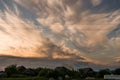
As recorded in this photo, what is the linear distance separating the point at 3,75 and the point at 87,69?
219 ft

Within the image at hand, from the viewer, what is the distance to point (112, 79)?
150 m

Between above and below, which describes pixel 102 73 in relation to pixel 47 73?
above

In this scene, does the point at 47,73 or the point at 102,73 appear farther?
the point at 102,73

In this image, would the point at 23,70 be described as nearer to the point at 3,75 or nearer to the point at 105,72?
the point at 3,75

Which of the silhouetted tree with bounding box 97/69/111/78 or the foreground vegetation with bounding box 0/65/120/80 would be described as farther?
the silhouetted tree with bounding box 97/69/111/78

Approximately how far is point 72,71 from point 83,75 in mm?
8459

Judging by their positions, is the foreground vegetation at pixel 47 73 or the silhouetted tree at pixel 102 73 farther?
the silhouetted tree at pixel 102 73

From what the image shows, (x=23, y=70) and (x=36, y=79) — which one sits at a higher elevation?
(x=23, y=70)

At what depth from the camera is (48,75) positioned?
14362 cm

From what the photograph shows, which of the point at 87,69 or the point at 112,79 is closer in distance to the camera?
the point at 112,79

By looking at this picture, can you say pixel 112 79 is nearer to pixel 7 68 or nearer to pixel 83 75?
pixel 83 75

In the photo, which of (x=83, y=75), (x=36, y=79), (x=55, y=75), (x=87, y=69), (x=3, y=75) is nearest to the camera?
(x=36, y=79)

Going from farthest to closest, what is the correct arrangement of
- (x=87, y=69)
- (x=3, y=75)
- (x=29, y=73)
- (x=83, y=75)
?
(x=87, y=69), (x=83, y=75), (x=29, y=73), (x=3, y=75)

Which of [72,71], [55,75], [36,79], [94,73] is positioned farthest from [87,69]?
[36,79]
